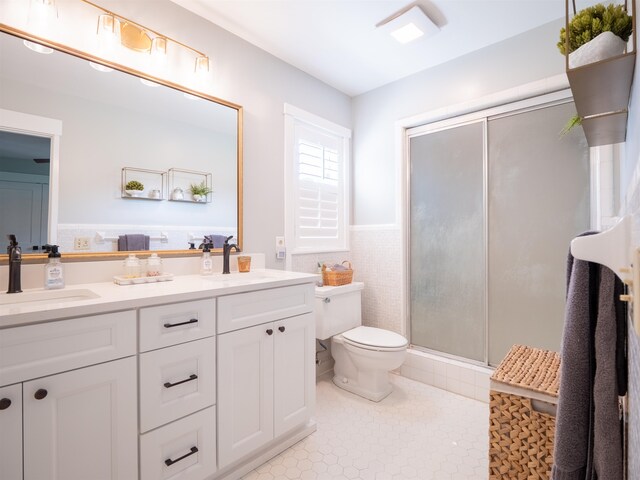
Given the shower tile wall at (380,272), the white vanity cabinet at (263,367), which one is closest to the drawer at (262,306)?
the white vanity cabinet at (263,367)

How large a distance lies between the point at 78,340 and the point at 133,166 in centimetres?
99

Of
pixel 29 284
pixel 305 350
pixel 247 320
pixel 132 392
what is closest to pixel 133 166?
pixel 29 284

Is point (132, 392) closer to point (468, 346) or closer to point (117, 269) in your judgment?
point (117, 269)

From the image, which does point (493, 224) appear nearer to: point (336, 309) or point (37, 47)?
point (336, 309)

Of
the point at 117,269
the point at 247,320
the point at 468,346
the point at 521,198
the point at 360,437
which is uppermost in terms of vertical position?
the point at 521,198

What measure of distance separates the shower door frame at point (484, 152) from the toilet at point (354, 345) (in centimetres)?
47

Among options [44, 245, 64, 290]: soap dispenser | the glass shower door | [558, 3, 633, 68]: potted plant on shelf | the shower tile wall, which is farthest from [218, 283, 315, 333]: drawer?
[558, 3, 633, 68]: potted plant on shelf

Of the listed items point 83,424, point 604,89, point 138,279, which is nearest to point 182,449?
point 83,424

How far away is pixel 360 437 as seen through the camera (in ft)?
6.05

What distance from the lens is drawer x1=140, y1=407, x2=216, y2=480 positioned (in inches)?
47.8

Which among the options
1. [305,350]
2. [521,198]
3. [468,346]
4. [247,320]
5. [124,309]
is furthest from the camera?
[468,346]

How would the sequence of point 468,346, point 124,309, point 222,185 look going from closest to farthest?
point 124,309 < point 222,185 < point 468,346

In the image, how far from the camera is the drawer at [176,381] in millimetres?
1209

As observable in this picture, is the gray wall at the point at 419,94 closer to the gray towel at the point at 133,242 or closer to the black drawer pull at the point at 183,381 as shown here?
the gray towel at the point at 133,242
